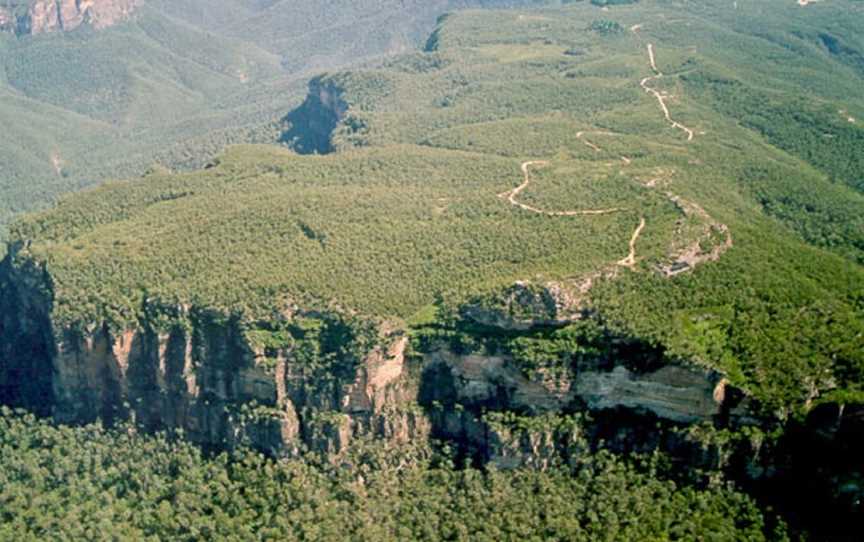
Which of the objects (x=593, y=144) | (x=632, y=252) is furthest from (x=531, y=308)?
(x=593, y=144)

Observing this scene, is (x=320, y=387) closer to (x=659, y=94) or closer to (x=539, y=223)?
(x=539, y=223)

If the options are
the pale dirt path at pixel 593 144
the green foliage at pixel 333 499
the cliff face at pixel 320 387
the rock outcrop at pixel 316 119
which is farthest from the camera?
the rock outcrop at pixel 316 119

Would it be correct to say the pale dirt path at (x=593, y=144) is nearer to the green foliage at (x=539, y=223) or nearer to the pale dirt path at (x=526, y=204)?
the green foliage at (x=539, y=223)

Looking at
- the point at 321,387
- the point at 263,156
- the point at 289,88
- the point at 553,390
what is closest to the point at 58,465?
the point at 321,387

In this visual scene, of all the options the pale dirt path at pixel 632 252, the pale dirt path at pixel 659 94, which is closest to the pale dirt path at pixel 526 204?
the pale dirt path at pixel 632 252

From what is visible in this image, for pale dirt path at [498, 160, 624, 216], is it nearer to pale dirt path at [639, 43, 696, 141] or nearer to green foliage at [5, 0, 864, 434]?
green foliage at [5, 0, 864, 434]

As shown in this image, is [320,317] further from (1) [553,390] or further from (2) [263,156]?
(2) [263,156]
